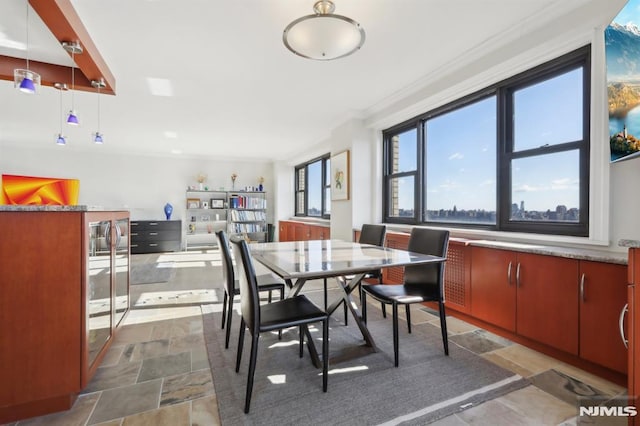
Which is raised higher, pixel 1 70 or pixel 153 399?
pixel 1 70

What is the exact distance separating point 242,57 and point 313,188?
4.50 meters

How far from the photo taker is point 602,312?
1.77 meters

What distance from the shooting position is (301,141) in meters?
6.17

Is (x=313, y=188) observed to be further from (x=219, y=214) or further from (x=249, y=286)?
(x=249, y=286)

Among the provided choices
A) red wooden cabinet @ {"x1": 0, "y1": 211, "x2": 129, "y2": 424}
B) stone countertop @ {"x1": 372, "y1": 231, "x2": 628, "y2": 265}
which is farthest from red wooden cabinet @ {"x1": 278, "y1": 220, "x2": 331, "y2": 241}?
red wooden cabinet @ {"x1": 0, "y1": 211, "x2": 129, "y2": 424}

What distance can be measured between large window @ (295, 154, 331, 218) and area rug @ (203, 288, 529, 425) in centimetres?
419

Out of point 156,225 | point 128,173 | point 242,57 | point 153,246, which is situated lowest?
point 153,246

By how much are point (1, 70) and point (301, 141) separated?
4257 millimetres

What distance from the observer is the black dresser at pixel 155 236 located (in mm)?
6695

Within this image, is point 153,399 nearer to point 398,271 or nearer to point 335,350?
point 335,350

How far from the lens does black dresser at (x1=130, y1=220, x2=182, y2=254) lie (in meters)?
6.70

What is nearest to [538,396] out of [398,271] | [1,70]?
[398,271]

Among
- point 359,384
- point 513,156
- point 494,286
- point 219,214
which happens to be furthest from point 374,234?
point 219,214

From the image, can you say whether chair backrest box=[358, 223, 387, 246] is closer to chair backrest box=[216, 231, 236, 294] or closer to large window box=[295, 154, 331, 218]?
chair backrest box=[216, 231, 236, 294]
